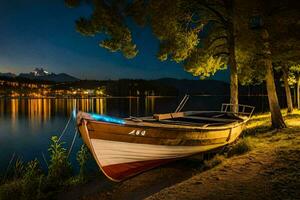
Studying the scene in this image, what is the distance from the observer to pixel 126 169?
1016 cm

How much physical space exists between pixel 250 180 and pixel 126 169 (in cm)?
401

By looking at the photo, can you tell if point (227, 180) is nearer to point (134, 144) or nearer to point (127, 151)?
point (134, 144)

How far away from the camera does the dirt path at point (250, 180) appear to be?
6.82 m

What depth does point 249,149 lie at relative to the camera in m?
11.9

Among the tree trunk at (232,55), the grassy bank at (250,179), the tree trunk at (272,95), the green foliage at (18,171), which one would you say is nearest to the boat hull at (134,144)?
the grassy bank at (250,179)

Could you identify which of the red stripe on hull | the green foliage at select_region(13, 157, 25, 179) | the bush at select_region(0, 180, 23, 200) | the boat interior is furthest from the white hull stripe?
the green foliage at select_region(13, 157, 25, 179)

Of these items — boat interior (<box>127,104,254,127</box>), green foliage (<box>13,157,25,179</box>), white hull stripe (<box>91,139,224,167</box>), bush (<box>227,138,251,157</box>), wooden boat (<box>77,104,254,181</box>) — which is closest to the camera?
wooden boat (<box>77,104,254,181</box>)

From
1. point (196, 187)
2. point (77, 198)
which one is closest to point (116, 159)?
point (77, 198)

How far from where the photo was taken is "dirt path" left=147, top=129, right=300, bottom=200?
22.4 ft

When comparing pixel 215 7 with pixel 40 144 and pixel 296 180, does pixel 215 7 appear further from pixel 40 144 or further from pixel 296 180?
pixel 40 144

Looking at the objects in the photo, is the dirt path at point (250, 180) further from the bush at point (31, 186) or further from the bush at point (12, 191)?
the bush at point (12, 191)

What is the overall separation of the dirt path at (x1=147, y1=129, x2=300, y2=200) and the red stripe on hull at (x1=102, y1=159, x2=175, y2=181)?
83.5 inches

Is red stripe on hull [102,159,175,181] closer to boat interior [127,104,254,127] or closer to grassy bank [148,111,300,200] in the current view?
grassy bank [148,111,300,200]

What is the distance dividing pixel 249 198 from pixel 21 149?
941 inches
